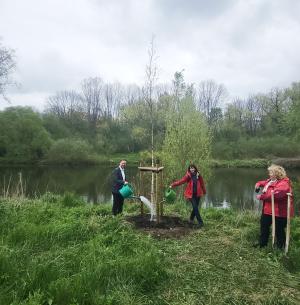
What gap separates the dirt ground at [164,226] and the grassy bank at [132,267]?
0.88 ft

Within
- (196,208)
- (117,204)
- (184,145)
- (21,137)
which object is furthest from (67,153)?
(196,208)

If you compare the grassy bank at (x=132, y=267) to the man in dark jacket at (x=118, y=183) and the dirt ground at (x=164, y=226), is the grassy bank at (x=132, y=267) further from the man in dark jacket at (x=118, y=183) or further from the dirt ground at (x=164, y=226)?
the man in dark jacket at (x=118, y=183)

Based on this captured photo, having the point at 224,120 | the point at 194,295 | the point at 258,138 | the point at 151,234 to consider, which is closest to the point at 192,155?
the point at 151,234

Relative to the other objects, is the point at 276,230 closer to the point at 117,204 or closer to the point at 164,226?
the point at 164,226

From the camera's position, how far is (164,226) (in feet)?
23.1

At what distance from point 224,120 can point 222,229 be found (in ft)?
165

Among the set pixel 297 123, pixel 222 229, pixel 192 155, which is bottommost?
pixel 222 229

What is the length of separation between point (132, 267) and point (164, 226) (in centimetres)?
285

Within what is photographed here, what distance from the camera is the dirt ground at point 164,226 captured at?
6453mm

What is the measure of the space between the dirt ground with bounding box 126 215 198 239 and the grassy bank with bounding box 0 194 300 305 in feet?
0.88

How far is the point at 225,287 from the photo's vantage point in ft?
13.8

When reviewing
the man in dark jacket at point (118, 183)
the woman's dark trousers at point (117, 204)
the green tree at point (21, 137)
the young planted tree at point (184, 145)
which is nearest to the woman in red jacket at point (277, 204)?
the man in dark jacket at point (118, 183)

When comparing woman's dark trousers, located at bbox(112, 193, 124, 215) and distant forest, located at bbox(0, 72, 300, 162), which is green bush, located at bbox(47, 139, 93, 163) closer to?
distant forest, located at bbox(0, 72, 300, 162)

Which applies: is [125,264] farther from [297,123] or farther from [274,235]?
[297,123]
